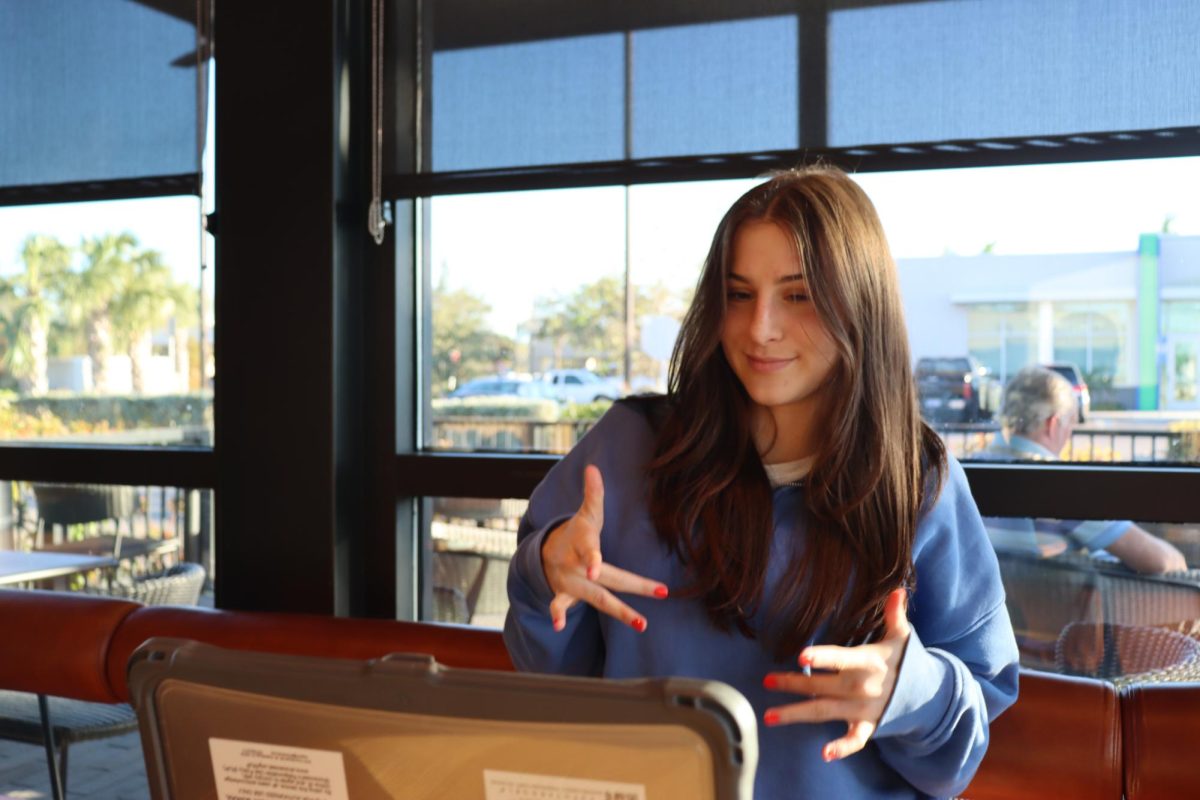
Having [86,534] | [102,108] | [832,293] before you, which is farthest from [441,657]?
[102,108]

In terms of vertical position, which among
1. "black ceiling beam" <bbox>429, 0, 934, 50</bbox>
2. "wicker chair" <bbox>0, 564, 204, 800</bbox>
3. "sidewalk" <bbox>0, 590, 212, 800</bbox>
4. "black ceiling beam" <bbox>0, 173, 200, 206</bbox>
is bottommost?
"sidewalk" <bbox>0, 590, 212, 800</bbox>

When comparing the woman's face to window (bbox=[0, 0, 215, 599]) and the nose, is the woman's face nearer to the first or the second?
the nose

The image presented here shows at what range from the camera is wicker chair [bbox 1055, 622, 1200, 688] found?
209 centimetres

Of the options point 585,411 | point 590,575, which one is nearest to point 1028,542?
point 585,411

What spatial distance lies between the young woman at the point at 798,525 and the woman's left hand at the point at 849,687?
0.76 ft

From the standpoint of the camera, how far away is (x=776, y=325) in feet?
4.64

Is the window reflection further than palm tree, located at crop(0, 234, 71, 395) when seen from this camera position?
No

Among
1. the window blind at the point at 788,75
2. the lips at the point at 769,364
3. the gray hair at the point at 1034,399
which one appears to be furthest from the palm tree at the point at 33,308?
the gray hair at the point at 1034,399

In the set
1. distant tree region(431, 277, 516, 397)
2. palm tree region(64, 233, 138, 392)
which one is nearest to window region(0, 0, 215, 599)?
palm tree region(64, 233, 138, 392)

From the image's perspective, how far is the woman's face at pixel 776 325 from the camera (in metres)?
1.41

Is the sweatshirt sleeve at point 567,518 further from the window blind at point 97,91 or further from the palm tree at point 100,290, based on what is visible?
the palm tree at point 100,290

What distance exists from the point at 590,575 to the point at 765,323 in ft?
1.51

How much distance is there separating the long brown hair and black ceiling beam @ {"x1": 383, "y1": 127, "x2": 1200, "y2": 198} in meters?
0.61

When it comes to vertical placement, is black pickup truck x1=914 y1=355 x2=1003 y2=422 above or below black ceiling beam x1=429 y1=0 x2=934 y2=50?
below
